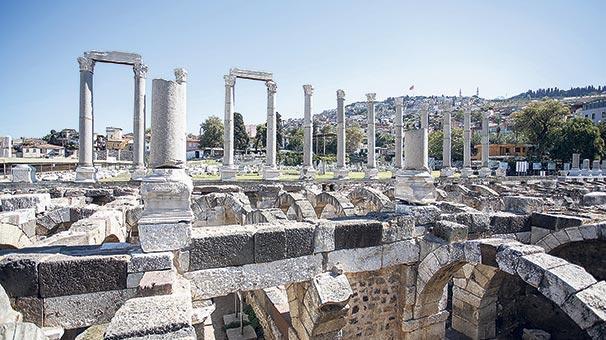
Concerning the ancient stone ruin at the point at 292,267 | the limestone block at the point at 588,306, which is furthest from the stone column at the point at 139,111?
the limestone block at the point at 588,306

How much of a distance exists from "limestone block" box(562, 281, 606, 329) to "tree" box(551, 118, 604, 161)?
153ft

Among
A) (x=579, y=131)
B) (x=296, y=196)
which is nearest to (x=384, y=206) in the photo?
(x=296, y=196)

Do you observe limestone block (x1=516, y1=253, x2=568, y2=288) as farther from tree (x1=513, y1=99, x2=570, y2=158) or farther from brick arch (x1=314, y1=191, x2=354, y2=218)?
tree (x1=513, y1=99, x2=570, y2=158)

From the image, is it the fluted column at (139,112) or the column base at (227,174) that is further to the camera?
the column base at (227,174)

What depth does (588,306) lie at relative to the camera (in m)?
4.46

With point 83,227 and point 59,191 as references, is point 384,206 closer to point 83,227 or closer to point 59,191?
point 83,227

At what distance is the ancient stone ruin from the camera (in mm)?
4219

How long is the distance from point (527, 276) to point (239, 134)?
62.6m

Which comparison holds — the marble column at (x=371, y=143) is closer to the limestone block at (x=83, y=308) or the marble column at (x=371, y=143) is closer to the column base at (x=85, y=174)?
the column base at (x=85, y=174)

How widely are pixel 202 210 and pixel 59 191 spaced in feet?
30.5

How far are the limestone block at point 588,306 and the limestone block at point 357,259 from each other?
277cm

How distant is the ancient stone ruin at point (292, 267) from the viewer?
4.22 metres

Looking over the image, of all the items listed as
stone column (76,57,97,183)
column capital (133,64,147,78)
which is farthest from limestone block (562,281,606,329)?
column capital (133,64,147,78)

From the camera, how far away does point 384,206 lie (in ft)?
38.5
